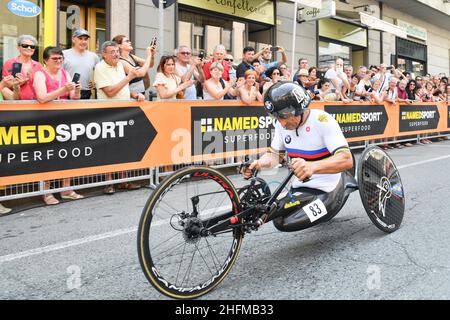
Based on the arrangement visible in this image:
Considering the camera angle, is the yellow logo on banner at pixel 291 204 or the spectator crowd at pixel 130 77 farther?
the spectator crowd at pixel 130 77

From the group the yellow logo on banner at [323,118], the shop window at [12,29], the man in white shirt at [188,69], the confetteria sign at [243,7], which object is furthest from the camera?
the confetteria sign at [243,7]

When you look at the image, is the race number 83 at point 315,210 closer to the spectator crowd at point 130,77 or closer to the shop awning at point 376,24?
the spectator crowd at point 130,77

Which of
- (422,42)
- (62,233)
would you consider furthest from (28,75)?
(422,42)

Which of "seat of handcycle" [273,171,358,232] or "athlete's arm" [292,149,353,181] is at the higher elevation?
"athlete's arm" [292,149,353,181]

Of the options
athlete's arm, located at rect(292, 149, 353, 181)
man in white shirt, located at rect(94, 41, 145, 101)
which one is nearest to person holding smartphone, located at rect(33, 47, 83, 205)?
man in white shirt, located at rect(94, 41, 145, 101)

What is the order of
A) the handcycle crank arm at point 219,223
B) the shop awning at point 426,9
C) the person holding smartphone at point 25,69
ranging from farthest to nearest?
1. the shop awning at point 426,9
2. the person holding smartphone at point 25,69
3. the handcycle crank arm at point 219,223

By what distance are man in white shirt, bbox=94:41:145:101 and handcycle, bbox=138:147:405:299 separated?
3.70 m

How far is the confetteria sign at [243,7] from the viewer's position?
13250 mm

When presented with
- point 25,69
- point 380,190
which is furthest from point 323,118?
point 25,69

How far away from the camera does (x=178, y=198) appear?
3289mm

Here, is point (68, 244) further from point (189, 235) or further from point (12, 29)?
point (12, 29)

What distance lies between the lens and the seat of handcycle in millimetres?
3500

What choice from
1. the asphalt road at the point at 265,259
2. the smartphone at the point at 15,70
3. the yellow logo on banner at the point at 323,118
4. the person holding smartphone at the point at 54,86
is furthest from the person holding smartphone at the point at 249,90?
the yellow logo on banner at the point at 323,118

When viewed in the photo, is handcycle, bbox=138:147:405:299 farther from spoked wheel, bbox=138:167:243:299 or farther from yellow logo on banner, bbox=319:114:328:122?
yellow logo on banner, bbox=319:114:328:122
